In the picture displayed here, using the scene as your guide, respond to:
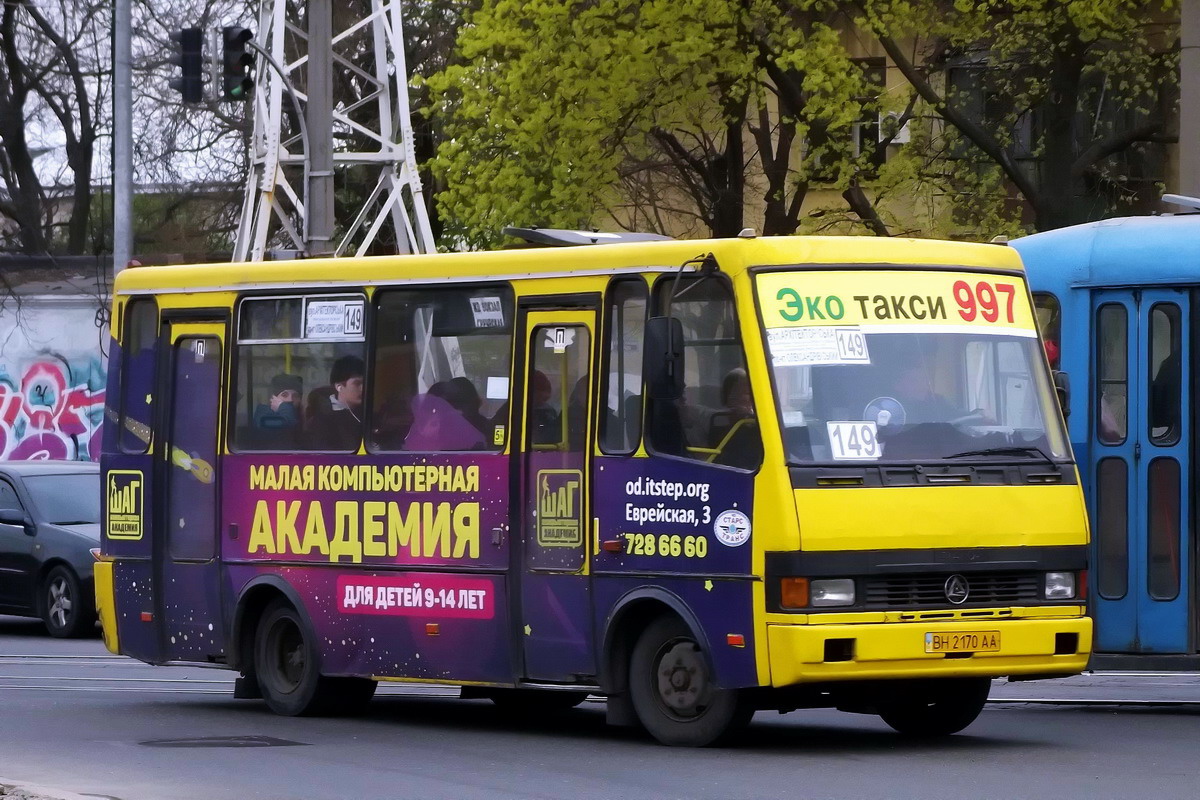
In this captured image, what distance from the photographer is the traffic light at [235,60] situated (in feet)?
68.9

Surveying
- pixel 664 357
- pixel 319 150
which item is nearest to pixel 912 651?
pixel 664 357

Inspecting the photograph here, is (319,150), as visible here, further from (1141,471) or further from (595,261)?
(1141,471)

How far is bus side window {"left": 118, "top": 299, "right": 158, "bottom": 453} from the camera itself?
47.2ft

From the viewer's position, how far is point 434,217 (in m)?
39.8

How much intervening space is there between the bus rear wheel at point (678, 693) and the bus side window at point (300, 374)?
2.57 metres

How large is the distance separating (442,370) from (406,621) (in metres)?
1.40

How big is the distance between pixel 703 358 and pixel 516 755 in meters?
2.17

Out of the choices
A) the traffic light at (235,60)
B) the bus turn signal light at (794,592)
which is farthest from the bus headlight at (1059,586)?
the traffic light at (235,60)

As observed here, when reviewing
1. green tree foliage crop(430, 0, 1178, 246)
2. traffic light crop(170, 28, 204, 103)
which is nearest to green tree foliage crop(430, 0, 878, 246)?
green tree foliage crop(430, 0, 1178, 246)

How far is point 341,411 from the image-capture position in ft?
43.1

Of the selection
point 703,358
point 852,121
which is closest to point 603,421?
point 703,358

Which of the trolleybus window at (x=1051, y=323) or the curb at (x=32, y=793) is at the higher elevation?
the trolleybus window at (x=1051, y=323)

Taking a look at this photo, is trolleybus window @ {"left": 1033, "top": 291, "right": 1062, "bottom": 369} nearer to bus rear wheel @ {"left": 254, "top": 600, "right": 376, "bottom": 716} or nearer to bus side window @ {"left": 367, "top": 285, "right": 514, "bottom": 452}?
bus side window @ {"left": 367, "top": 285, "right": 514, "bottom": 452}

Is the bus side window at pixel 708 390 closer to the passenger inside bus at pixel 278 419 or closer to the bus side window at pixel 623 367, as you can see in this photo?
the bus side window at pixel 623 367
